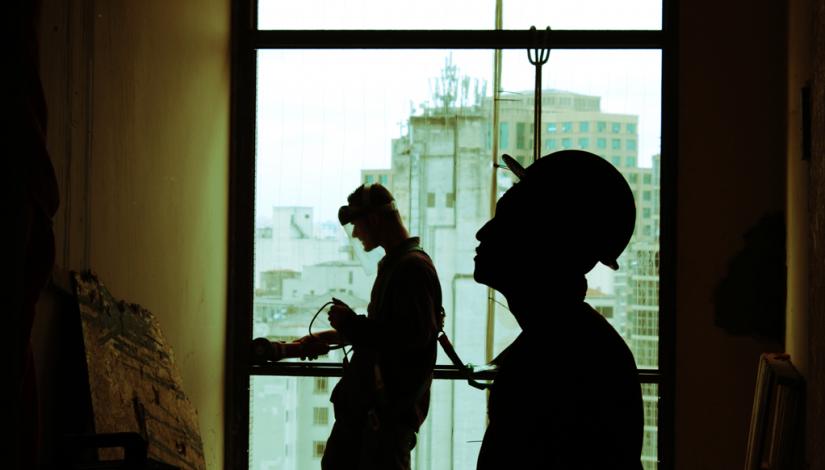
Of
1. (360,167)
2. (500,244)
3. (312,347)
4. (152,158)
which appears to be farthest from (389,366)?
(500,244)

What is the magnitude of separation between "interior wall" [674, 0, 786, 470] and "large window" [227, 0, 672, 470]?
0.11m

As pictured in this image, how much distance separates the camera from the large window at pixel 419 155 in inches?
146

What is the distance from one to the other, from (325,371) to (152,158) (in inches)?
58.1

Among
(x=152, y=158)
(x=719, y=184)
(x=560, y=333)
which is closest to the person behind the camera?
(x=560, y=333)

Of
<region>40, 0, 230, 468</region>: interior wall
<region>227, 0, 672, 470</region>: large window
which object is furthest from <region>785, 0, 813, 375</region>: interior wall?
<region>40, 0, 230, 468</region>: interior wall

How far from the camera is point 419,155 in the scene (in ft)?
12.4

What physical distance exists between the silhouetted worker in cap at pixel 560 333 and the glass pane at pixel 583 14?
107 inches

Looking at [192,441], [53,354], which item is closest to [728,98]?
[192,441]

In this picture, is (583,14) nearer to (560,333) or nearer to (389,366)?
(389,366)

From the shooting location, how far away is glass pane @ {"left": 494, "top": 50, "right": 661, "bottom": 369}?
12.1 ft

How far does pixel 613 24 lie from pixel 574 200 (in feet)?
9.23

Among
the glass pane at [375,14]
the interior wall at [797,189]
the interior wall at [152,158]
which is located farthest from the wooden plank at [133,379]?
the interior wall at [797,189]

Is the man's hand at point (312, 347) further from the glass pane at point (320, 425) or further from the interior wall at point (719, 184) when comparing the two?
the interior wall at point (719, 184)

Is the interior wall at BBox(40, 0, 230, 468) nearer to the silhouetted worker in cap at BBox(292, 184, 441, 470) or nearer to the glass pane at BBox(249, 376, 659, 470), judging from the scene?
the glass pane at BBox(249, 376, 659, 470)
